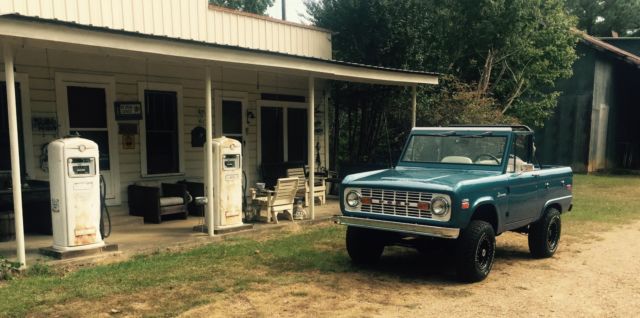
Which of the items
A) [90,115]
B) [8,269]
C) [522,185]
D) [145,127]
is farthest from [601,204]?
[8,269]

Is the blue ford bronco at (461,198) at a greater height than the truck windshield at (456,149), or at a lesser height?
lesser

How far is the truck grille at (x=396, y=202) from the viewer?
5.64m

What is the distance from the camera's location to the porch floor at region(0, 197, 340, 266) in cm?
652

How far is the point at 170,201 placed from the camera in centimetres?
908

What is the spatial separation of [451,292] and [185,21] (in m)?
7.65

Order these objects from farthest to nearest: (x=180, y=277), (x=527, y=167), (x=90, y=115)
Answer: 1. (x=90, y=115)
2. (x=527, y=167)
3. (x=180, y=277)

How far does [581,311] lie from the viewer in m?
5.04

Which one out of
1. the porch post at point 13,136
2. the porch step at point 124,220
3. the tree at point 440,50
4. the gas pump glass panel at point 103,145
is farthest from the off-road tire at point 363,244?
the tree at point 440,50

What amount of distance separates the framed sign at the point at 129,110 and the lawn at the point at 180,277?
3.01 meters

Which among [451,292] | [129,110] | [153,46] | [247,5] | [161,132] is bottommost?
[451,292]

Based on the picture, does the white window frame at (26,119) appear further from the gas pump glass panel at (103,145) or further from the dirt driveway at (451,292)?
the dirt driveway at (451,292)

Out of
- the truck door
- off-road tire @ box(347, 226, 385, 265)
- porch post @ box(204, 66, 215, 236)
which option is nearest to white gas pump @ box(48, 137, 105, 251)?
porch post @ box(204, 66, 215, 236)

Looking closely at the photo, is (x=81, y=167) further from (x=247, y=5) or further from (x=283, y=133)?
(x=247, y=5)

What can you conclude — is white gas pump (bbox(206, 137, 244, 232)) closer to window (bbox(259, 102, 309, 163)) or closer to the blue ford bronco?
the blue ford bronco
